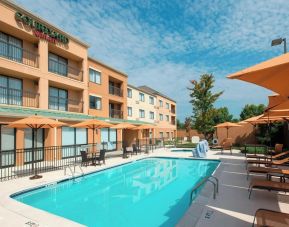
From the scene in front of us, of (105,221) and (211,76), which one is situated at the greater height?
(211,76)

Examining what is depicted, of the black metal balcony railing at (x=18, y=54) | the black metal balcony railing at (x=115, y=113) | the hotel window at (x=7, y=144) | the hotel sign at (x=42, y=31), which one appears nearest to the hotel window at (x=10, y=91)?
the black metal balcony railing at (x=18, y=54)

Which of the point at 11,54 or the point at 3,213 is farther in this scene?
the point at 11,54

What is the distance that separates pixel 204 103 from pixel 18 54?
24.9 metres

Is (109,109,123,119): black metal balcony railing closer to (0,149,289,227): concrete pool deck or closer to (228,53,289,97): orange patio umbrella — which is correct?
(0,149,289,227): concrete pool deck

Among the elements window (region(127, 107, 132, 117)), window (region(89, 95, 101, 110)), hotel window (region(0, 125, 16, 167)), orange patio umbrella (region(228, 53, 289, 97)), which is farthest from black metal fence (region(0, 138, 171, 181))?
window (region(127, 107, 132, 117))

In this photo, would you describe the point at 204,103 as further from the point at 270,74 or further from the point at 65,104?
the point at 270,74

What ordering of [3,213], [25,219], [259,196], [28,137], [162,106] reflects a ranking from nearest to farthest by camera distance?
[25,219]
[3,213]
[259,196]
[28,137]
[162,106]

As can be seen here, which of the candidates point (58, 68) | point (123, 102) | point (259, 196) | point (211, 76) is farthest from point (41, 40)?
point (211, 76)

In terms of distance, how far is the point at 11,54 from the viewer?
17.7 metres

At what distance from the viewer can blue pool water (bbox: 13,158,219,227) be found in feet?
25.7

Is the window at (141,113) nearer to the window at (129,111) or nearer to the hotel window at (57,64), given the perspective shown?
the window at (129,111)

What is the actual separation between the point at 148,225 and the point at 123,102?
25296mm

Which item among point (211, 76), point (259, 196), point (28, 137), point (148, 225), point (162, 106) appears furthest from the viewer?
point (162, 106)

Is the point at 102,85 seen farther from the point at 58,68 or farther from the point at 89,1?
the point at 89,1
